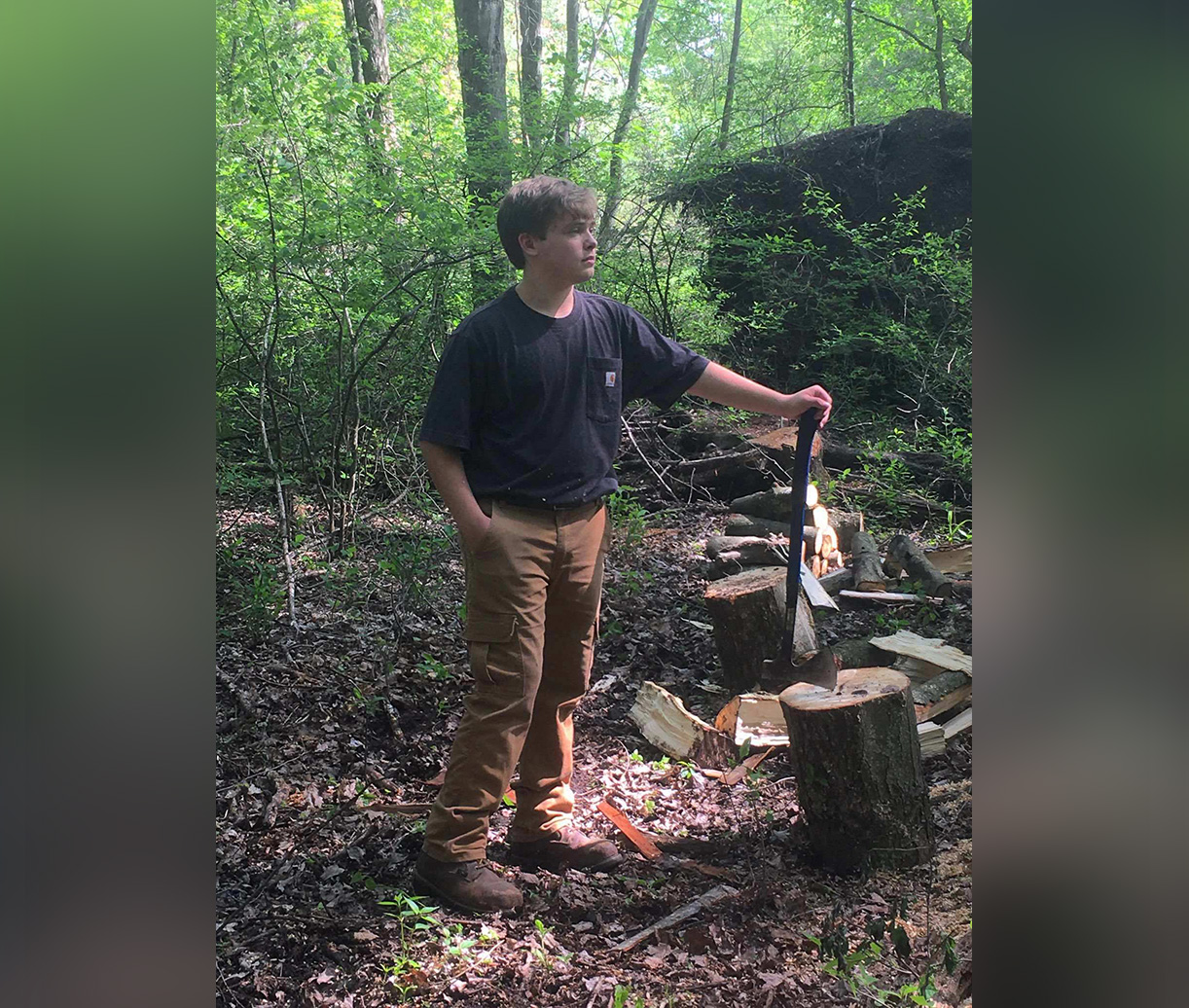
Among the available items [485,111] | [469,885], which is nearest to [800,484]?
[469,885]

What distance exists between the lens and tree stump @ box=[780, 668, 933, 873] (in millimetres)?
2385

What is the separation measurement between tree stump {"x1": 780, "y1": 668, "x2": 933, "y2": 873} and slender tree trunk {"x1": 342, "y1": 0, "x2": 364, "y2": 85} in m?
3.62

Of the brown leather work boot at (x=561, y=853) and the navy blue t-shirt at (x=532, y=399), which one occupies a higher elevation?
the navy blue t-shirt at (x=532, y=399)

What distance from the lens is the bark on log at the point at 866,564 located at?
378 centimetres

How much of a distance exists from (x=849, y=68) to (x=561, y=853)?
500 cm

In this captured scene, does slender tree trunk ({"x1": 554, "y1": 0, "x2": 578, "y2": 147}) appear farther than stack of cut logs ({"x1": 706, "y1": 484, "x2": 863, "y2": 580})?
Yes

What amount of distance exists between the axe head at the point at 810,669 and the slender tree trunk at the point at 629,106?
2821mm

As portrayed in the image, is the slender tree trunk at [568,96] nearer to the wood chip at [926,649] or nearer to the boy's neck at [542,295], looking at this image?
the boy's neck at [542,295]

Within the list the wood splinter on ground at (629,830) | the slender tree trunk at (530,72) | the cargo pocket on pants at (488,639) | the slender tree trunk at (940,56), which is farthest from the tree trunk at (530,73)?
the wood splinter on ground at (629,830)

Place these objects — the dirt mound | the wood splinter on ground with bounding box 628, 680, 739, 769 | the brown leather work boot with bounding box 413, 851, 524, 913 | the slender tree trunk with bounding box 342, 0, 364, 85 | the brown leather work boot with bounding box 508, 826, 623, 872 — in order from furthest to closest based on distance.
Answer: the dirt mound
the slender tree trunk with bounding box 342, 0, 364, 85
the wood splinter on ground with bounding box 628, 680, 739, 769
the brown leather work boot with bounding box 508, 826, 623, 872
the brown leather work boot with bounding box 413, 851, 524, 913

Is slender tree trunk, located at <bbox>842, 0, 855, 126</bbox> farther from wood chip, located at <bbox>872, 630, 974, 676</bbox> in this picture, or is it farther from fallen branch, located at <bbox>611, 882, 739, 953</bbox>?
fallen branch, located at <bbox>611, 882, 739, 953</bbox>

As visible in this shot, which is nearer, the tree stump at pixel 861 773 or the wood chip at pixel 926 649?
the tree stump at pixel 861 773

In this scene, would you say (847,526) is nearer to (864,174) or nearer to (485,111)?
(864,174)

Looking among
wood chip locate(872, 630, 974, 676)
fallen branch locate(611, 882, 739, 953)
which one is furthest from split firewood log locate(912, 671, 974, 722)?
fallen branch locate(611, 882, 739, 953)
